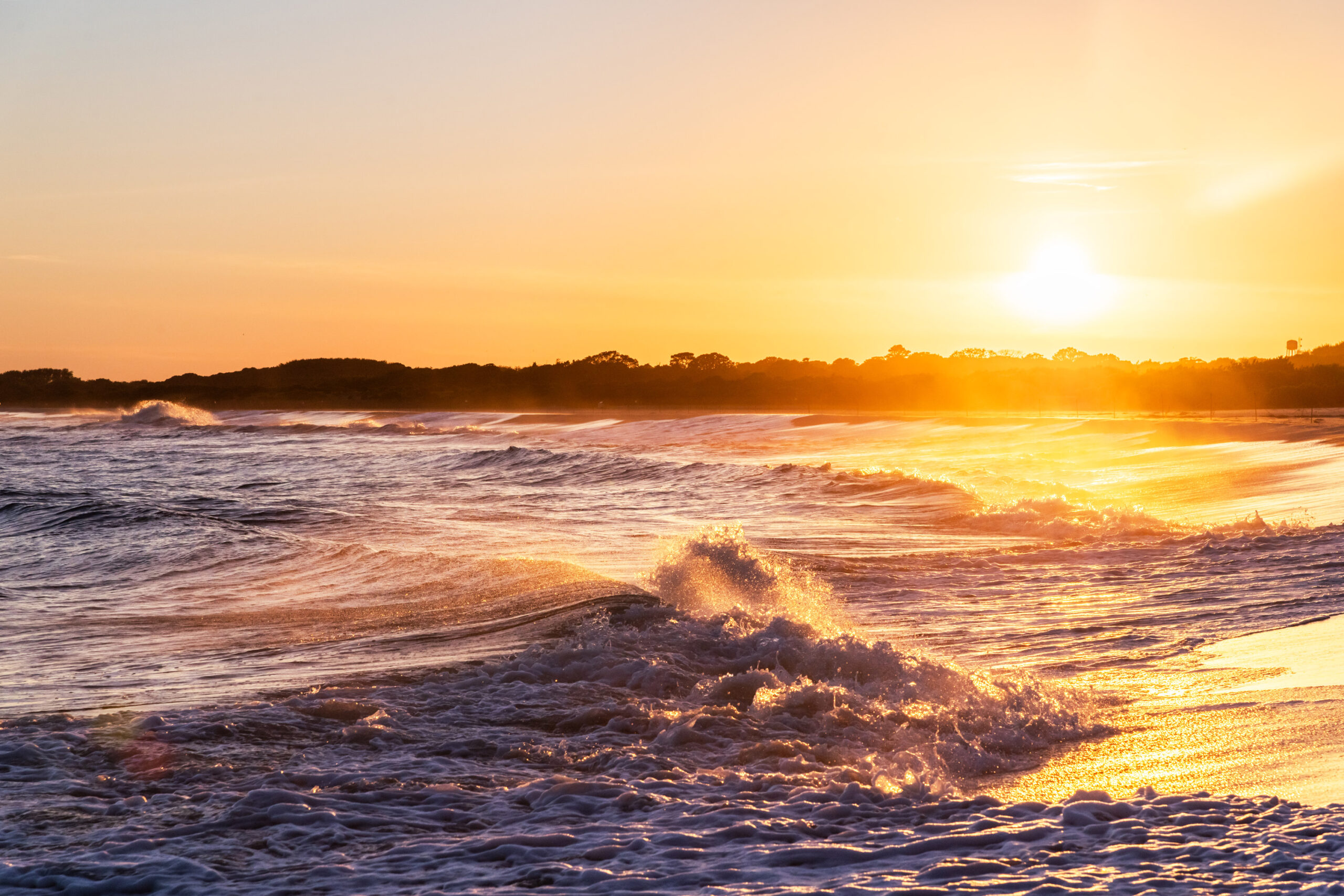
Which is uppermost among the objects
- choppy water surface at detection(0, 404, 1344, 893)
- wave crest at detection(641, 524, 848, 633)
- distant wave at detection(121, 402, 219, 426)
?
distant wave at detection(121, 402, 219, 426)

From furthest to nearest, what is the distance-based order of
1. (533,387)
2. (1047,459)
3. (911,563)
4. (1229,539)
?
(533,387) → (1047,459) → (1229,539) → (911,563)

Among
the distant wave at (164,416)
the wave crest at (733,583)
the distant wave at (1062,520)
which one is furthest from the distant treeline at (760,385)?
the wave crest at (733,583)

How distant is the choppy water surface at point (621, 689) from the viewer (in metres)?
3.87

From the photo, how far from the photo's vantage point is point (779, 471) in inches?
997

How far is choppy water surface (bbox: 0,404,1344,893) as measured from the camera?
3865mm

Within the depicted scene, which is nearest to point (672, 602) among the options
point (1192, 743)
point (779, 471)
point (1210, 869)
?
point (1192, 743)

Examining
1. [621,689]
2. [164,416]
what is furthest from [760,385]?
[621,689]

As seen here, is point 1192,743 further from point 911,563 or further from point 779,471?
point 779,471

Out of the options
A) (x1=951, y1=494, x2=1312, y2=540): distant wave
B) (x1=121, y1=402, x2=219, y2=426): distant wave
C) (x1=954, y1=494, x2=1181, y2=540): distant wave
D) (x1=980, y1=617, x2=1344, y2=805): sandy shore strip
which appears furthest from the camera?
(x1=121, y1=402, x2=219, y2=426): distant wave

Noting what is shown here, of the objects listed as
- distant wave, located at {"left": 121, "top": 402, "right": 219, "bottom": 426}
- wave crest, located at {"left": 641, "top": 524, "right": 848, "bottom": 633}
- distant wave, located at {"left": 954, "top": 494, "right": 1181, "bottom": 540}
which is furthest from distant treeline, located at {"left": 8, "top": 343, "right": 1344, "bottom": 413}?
wave crest, located at {"left": 641, "top": 524, "right": 848, "bottom": 633}

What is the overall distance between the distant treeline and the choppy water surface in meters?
51.7

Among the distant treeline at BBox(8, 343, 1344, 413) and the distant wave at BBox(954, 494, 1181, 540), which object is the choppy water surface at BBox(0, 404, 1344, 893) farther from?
the distant treeline at BBox(8, 343, 1344, 413)

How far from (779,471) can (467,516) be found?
9697 mm

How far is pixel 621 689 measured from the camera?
21.2 feet
